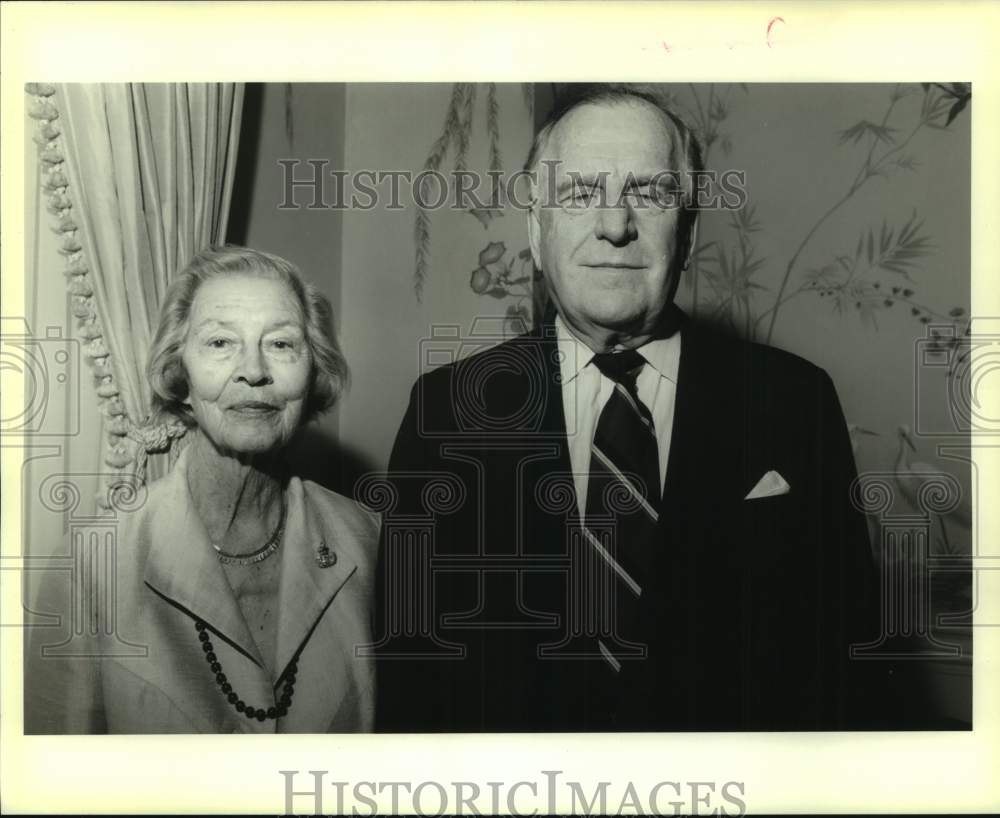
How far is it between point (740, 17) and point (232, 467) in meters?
1.11

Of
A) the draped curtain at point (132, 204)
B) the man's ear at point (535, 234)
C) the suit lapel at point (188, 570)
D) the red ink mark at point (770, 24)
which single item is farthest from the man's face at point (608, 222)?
the suit lapel at point (188, 570)

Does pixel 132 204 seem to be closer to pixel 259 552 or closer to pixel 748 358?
pixel 259 552

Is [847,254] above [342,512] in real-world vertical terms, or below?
above

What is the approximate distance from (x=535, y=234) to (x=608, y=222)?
4.8 inches

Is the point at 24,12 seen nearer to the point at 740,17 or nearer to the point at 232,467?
the point at 232,467

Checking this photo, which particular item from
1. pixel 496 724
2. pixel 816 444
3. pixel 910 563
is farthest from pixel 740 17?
pixel 496 724

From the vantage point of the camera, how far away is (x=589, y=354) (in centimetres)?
184

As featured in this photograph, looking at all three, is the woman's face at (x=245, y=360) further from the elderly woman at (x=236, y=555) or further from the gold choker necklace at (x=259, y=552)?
the gold choker necklace at (x=259, y=552)

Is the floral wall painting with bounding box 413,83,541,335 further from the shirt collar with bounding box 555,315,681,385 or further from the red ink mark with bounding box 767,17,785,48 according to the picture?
the red ink mark with bounding box 767,17,785,48

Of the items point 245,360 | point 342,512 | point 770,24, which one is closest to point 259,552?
point 342,512

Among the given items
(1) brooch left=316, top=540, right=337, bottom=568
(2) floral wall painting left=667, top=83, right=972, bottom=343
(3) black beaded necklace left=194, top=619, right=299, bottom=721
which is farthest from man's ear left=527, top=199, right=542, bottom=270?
(3) black beaded necklace left=194, top=619, right=299, bottom=721

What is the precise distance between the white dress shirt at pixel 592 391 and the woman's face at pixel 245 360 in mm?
427

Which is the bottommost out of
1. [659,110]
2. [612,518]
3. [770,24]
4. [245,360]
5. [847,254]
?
[612,518]

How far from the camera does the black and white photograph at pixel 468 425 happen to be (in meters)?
1.81
